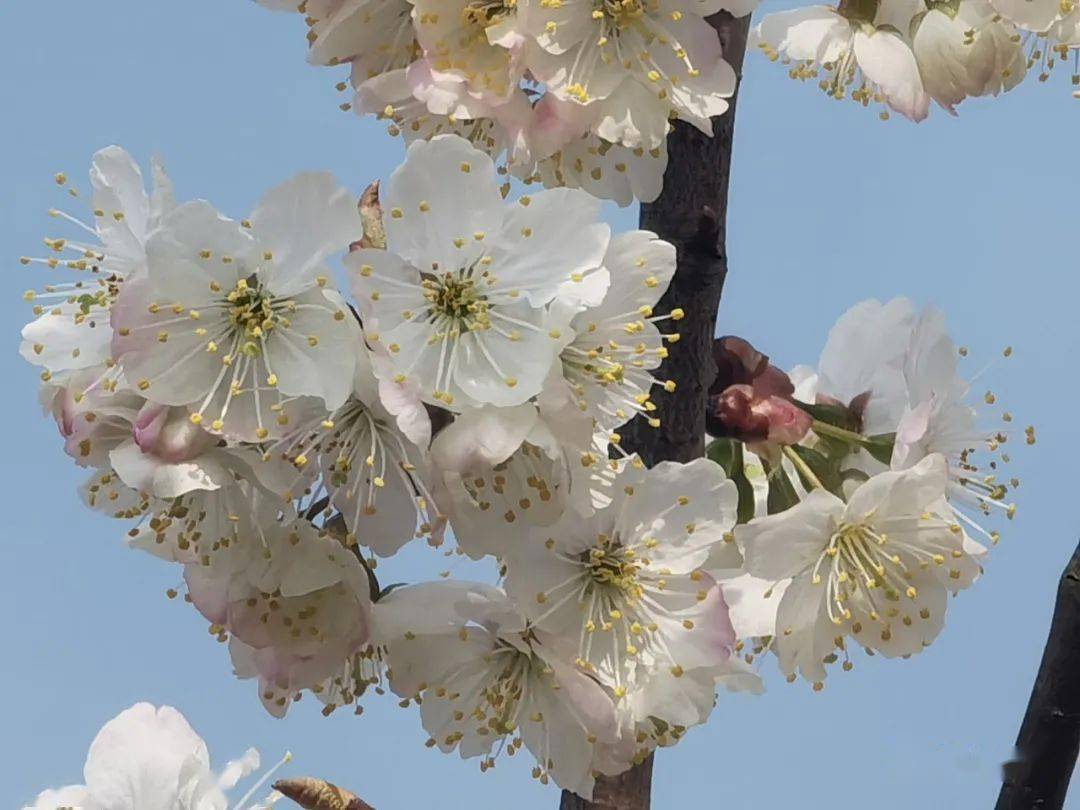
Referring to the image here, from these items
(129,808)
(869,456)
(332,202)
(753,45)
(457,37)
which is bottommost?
(129,808)

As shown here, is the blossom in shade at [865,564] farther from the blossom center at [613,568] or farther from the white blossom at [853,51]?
the white blossom at [853,51]

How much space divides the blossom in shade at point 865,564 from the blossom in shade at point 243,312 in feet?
1.63

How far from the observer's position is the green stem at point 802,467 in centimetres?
173

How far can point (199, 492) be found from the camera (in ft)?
4.79

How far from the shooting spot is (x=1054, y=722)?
1814mm

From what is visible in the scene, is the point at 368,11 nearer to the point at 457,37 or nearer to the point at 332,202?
the point at 457,37

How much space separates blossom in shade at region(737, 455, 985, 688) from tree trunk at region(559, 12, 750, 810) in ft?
0.54

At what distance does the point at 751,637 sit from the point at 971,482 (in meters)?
0.34

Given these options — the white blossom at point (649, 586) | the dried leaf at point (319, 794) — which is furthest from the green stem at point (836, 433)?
the dried leaf at point (319, 794)

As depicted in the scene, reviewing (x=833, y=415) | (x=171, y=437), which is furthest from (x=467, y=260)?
(x=833, y=415)

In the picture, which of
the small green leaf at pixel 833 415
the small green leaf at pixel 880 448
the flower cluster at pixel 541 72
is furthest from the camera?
the small green leaf at pixel 833 415

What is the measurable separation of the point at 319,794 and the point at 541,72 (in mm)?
769

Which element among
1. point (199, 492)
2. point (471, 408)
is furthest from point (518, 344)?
point (199, 492)

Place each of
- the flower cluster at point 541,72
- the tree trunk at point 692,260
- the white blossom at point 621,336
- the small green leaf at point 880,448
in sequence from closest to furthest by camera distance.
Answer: the white blossom at point 621,336, the flower cluster at point 541,72, the tree trunk at point 692,260, the small green leaf at point 880,448
